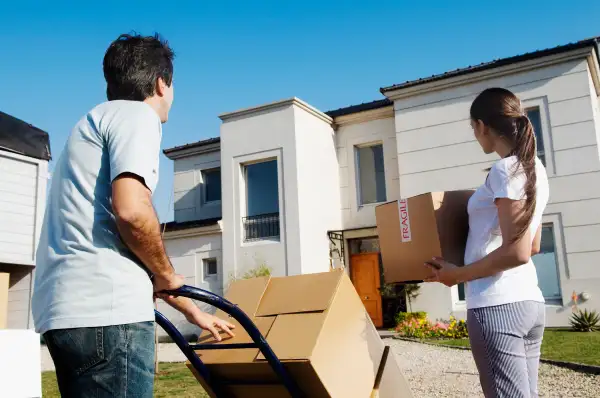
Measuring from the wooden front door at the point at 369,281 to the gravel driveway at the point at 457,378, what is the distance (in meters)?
6.19

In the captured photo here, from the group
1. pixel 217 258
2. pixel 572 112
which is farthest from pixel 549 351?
pixel 217 258

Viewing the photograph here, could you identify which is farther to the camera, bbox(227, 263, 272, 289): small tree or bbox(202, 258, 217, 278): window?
bbox(202, 258, 217, 278): window

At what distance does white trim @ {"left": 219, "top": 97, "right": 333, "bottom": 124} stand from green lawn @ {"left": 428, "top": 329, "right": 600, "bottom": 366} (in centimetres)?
819

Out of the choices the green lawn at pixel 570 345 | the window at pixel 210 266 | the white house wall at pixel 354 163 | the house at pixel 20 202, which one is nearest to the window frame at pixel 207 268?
the window at pixel 210 266

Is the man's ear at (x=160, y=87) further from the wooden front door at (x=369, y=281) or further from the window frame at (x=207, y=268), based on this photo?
→ the window frame at (x=207, y=268)

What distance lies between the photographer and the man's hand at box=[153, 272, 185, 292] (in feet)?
6.12

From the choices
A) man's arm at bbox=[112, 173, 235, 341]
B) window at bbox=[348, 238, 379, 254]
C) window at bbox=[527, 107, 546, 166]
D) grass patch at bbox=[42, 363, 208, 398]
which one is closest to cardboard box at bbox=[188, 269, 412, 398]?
man's arm at bbox=[112, 173, 235, 341]

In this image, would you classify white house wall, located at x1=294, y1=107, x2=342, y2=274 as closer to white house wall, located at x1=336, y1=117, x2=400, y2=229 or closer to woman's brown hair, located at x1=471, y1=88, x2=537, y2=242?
white house wall, located at x1=336, y1=117, x2=400, y2=229

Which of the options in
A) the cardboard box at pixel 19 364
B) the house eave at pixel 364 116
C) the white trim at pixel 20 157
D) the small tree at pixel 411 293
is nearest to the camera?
the cardboard box at pixel 19 364

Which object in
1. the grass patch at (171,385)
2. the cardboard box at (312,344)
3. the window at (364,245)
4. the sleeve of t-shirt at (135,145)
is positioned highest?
the window at (364,245)

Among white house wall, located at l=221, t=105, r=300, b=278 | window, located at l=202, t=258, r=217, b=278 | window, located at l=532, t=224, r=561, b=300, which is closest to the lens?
window, located at l=532, t=224, r=561, b=300

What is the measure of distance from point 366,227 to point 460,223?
14.6m

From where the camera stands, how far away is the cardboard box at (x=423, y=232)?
96.9 inches

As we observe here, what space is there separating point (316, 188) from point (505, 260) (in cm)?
1486
